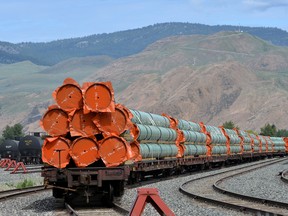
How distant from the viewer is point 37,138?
2299 inches

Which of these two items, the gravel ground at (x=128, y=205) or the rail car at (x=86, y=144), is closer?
the gravel ground at (x=128, y=205)

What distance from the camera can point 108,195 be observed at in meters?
18.1

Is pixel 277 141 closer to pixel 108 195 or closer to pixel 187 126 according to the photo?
pixel 187 126

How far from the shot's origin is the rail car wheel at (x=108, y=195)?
17844 mm

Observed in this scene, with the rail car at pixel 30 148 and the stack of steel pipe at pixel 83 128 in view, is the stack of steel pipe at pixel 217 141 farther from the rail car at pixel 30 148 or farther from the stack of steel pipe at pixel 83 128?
the stack of steel pipe at pixel 83 128

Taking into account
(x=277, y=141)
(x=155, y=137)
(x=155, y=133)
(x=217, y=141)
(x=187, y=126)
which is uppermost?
(x=155, y=133)

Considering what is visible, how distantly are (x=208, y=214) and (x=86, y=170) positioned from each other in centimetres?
419

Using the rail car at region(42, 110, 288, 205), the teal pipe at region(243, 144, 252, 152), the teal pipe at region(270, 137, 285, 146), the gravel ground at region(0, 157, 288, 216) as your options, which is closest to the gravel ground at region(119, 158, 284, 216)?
the gravel ground at region(0, 157, 288, 216)

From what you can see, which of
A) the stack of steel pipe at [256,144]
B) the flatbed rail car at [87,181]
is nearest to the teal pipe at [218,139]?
the stack of steel pipe at [256,144]

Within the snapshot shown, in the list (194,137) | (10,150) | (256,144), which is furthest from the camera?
(256,144)

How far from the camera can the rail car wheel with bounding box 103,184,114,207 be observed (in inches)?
703

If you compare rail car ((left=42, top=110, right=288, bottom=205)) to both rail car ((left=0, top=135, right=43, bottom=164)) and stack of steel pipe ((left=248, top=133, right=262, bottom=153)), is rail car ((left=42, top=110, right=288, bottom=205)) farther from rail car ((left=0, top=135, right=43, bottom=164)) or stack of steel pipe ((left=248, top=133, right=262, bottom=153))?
rail car ((left=0, top=135, right=43, bottom=164))

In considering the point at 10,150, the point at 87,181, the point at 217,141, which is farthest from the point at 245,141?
the point at 87,181

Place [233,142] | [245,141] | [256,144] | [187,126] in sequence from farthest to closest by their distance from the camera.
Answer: [256,144] → [245,141] → [233,142] → [187,126]
